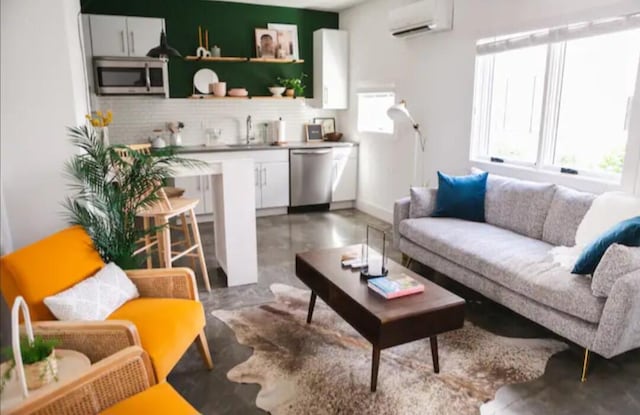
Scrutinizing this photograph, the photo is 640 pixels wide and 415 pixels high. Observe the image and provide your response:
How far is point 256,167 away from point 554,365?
4104mm

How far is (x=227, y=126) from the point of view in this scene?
6.02 metres

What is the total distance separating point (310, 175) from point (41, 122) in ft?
12.9

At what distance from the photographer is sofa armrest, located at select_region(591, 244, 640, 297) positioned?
7.13ft

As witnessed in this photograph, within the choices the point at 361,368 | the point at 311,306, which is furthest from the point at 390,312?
the point at 311,306

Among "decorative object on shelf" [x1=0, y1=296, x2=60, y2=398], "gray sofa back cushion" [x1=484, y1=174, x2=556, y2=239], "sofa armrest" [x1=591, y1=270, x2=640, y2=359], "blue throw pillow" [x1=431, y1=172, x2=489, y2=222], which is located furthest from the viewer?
"blue throw pillow" [x1=431, y1=172, x2=489, y2=222]

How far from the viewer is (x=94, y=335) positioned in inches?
71.8

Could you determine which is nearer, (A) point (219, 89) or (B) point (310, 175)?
(A) point (219, 89)

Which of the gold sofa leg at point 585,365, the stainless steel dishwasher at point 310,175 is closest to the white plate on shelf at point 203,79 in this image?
the stainless steel dishwasher at point 310,175

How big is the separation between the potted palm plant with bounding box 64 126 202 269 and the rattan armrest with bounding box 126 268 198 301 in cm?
19

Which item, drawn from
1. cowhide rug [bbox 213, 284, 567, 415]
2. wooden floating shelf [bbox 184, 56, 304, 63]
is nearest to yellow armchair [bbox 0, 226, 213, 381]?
cowhide rug [bbox 213, 284, 567, 415]

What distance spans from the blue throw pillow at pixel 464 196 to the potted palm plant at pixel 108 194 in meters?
2.37

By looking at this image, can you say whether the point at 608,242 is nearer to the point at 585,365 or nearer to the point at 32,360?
the point at 585,365

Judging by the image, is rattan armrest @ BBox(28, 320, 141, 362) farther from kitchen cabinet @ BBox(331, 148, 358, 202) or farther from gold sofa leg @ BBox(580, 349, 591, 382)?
kitchen cabinet @ BBox(331, 148, 358, 202)

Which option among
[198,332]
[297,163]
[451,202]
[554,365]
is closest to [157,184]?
[198,332]
